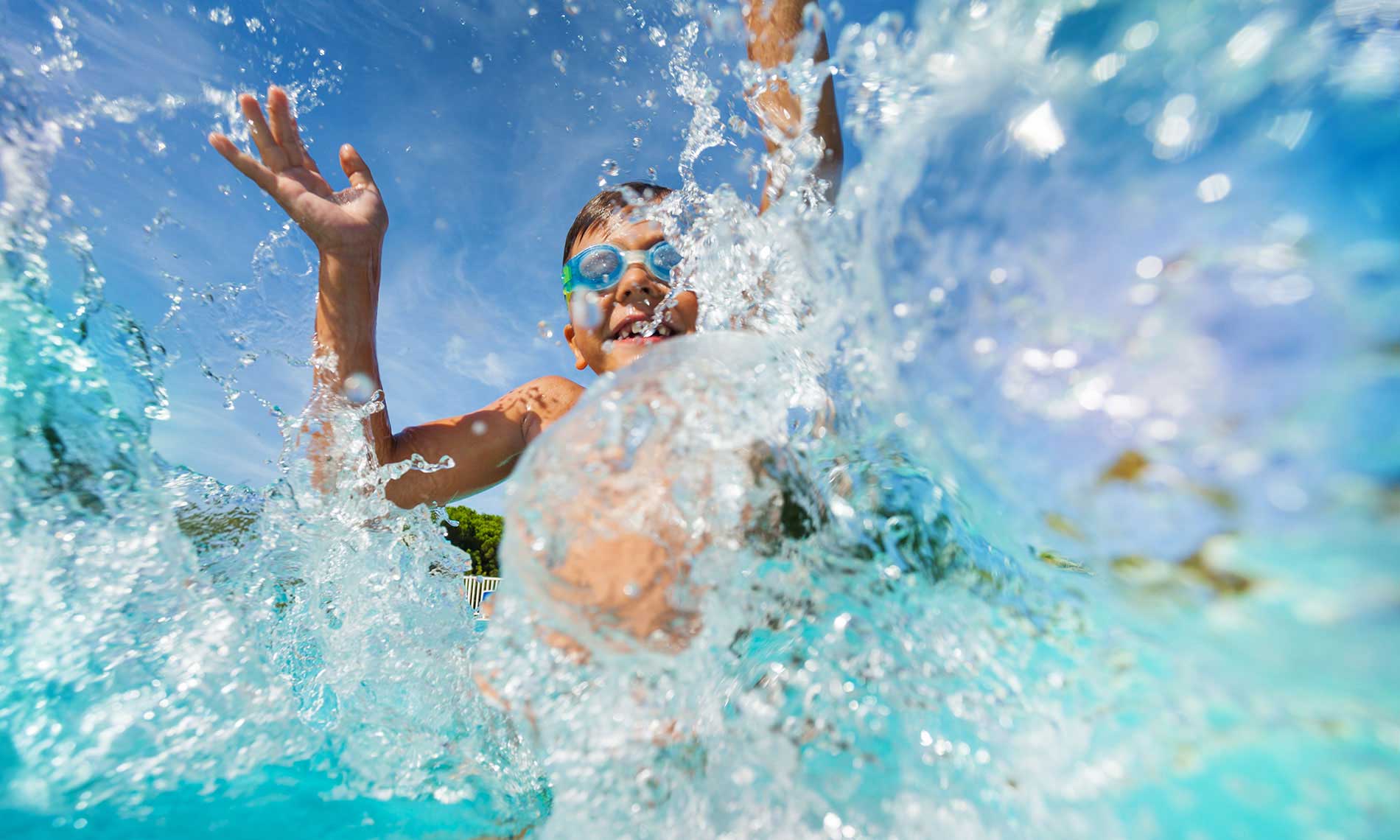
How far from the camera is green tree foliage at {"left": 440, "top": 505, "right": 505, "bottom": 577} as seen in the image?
26859 mm

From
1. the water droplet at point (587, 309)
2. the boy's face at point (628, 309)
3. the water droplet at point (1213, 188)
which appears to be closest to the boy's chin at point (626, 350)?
the boy's face at point (628, 309)

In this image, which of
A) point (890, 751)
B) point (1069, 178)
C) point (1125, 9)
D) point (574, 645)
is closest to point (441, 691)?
point (574, 645)

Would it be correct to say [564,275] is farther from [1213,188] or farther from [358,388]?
[1213,188]

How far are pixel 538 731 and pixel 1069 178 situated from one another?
5.27 feet

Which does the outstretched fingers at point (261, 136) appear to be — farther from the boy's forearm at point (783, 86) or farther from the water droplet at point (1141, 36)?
the water droplet at point (1141, 36)

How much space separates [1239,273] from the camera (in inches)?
33.8

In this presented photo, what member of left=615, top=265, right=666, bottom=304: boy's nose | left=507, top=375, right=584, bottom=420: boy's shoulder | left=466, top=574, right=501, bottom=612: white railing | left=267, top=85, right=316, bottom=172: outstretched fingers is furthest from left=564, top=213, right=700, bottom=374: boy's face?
left=466, top=574, right=501, bottom=612: white railing

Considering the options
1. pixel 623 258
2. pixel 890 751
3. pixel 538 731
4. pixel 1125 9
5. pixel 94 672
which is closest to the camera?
pixel 1125 9

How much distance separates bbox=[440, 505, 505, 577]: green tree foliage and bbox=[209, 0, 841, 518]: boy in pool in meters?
24.0

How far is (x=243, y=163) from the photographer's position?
2.70 metres

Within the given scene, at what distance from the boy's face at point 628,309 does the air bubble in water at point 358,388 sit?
3.02 ft

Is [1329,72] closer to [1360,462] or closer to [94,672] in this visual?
[1360,462]

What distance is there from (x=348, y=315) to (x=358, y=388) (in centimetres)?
29

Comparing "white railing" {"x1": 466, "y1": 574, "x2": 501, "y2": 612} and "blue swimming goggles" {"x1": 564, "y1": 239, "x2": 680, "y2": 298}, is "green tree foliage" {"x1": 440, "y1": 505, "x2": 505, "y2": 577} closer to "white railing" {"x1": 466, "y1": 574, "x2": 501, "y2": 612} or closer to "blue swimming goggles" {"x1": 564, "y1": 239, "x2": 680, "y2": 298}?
"white railing" {"x1": 466, "y1": 574, "x2": 501, "y2": 612}
